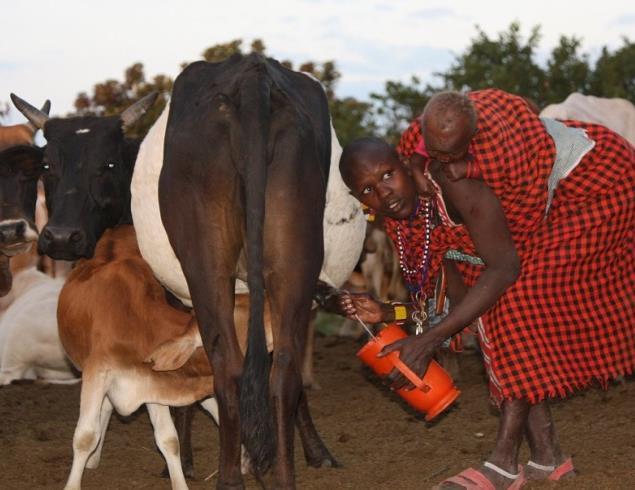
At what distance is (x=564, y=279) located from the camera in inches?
185

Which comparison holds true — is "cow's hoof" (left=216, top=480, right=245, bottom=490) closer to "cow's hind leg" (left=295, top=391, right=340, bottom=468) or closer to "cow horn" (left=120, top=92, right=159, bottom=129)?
"cow's hind leg" (left=295, top=391, right=340, bottom=468)

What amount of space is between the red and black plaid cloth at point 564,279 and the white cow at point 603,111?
4622 millimetres

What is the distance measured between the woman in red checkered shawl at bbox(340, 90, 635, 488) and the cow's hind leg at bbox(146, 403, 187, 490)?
1246mm

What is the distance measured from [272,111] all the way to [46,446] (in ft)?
9.48

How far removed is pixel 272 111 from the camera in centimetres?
460

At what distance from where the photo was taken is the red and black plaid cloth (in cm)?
464

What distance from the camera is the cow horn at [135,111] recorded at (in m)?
6.01

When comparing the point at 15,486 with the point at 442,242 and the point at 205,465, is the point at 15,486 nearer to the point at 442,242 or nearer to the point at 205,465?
the point at 205,465

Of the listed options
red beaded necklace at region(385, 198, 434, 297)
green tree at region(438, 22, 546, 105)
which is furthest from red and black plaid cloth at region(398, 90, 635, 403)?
green tree at region(438, 22, 546, 105)

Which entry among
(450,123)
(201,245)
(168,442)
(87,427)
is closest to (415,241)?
(450,123)

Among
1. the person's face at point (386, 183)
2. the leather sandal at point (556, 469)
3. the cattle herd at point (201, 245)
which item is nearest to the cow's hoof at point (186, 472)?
the cattle herd at point (201, 245)

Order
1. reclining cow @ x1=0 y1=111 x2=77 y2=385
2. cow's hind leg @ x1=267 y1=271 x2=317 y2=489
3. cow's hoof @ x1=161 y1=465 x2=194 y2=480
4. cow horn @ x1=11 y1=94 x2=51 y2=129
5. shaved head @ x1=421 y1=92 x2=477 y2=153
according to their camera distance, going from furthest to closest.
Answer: reclining cow @ x1=0 y1=111 x2=77 y2=385 < cow horn @ x1=11 y1=94 x2=51 y2=129 < cow's hoof @ x1=161 y1=465 x2=194 y2=480 < cow's hind leg @ x1=267 y1=271 x2=317 y2=489 < shaved head @ x1=421 y1=92 x2=477 y2=153

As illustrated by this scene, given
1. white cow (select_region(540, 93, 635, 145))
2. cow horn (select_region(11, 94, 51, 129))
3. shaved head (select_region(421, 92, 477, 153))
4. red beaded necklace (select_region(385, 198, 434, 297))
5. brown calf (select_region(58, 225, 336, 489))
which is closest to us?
shaved head (select_region(421, 92, 477, 153))

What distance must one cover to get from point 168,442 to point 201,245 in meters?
1.28
